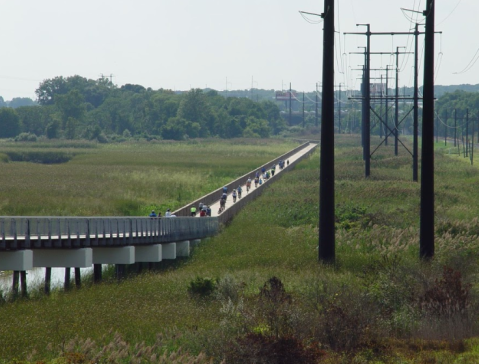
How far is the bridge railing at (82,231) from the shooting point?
2891 cm

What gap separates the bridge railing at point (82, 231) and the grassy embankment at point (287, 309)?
1934 millimetres

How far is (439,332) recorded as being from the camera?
18609 millimetres

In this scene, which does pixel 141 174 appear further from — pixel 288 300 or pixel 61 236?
pixel 288 300

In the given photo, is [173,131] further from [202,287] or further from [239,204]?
[202,287]

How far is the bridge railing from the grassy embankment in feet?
6.35

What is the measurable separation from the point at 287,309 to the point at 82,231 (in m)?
14.5

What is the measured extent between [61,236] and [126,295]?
19.5ft

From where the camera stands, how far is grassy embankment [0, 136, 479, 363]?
16828mm

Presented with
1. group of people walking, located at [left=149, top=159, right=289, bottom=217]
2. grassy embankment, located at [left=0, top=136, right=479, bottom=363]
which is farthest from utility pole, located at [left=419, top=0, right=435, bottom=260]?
group of people walking, located at [left=149, top=159, right=289, bottom=217]

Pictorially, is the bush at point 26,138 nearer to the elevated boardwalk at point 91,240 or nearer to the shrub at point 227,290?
the elevated boardwalk at point 91,240

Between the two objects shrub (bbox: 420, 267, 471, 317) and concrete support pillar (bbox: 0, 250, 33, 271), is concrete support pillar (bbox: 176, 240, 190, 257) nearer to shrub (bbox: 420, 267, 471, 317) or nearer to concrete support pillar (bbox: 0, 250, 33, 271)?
concrete support pillar (bbox: 0, 250, 33, 271)

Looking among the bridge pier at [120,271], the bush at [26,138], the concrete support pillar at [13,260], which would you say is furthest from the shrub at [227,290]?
the bush at [26,138]

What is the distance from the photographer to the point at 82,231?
30922 mm

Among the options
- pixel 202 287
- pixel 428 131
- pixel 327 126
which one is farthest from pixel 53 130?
pixel 202 287
